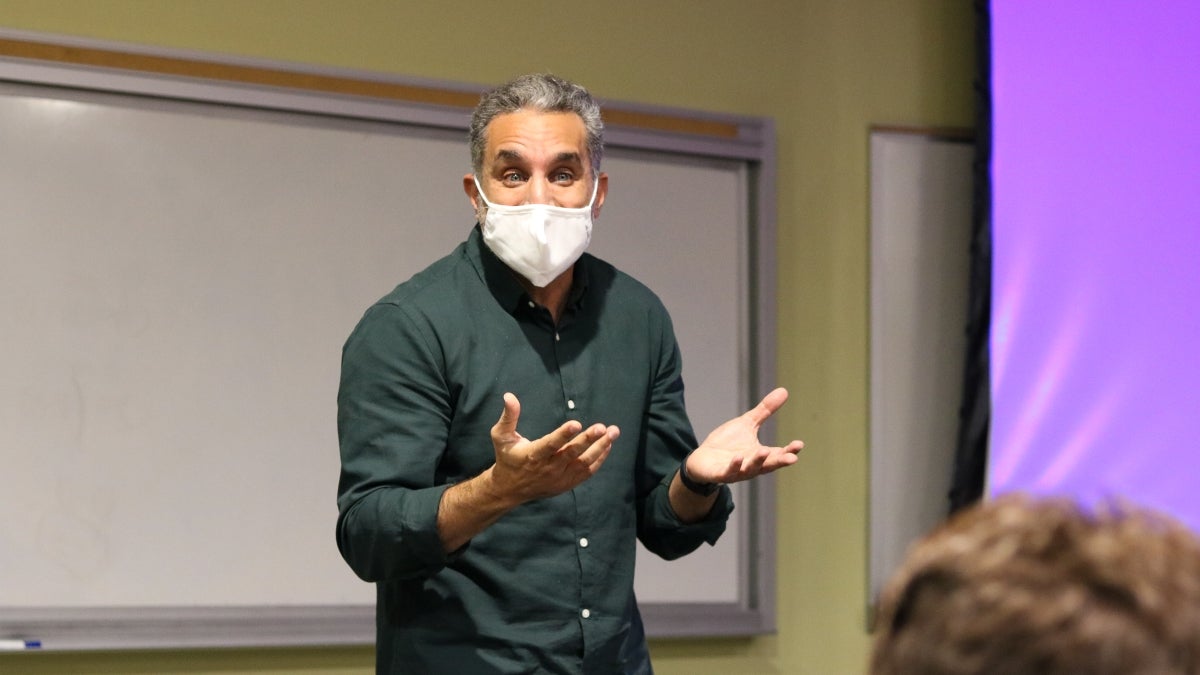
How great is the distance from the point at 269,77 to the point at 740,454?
1.79 metres

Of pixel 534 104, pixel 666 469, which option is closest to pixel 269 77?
pixel 534 104

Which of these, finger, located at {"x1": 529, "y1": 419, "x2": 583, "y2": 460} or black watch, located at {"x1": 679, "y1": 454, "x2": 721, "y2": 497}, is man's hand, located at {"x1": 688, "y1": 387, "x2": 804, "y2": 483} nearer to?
black watch, located at {"x1": 679, "y1": 454, "x2": 721, "y2": 497}

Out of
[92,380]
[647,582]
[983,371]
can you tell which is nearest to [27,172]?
[92,380]

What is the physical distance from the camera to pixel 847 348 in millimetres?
3662

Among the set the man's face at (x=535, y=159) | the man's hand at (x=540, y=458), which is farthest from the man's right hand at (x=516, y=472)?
the man's face at (x=535, y=159)

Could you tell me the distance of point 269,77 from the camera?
10.1 feet

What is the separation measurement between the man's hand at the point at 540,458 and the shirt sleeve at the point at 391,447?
0.11 m

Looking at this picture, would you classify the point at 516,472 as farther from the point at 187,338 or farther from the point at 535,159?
the point at 187,338

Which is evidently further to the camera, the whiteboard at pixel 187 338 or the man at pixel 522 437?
the whiteboard at pixel 187 338

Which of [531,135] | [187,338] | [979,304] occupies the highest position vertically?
[531,135]

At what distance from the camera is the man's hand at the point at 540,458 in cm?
152

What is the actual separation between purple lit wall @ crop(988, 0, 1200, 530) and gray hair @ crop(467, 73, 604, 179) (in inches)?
72.0

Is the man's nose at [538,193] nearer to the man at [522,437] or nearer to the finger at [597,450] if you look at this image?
the man at [522,437]

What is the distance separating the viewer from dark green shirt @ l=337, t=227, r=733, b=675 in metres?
1.69
